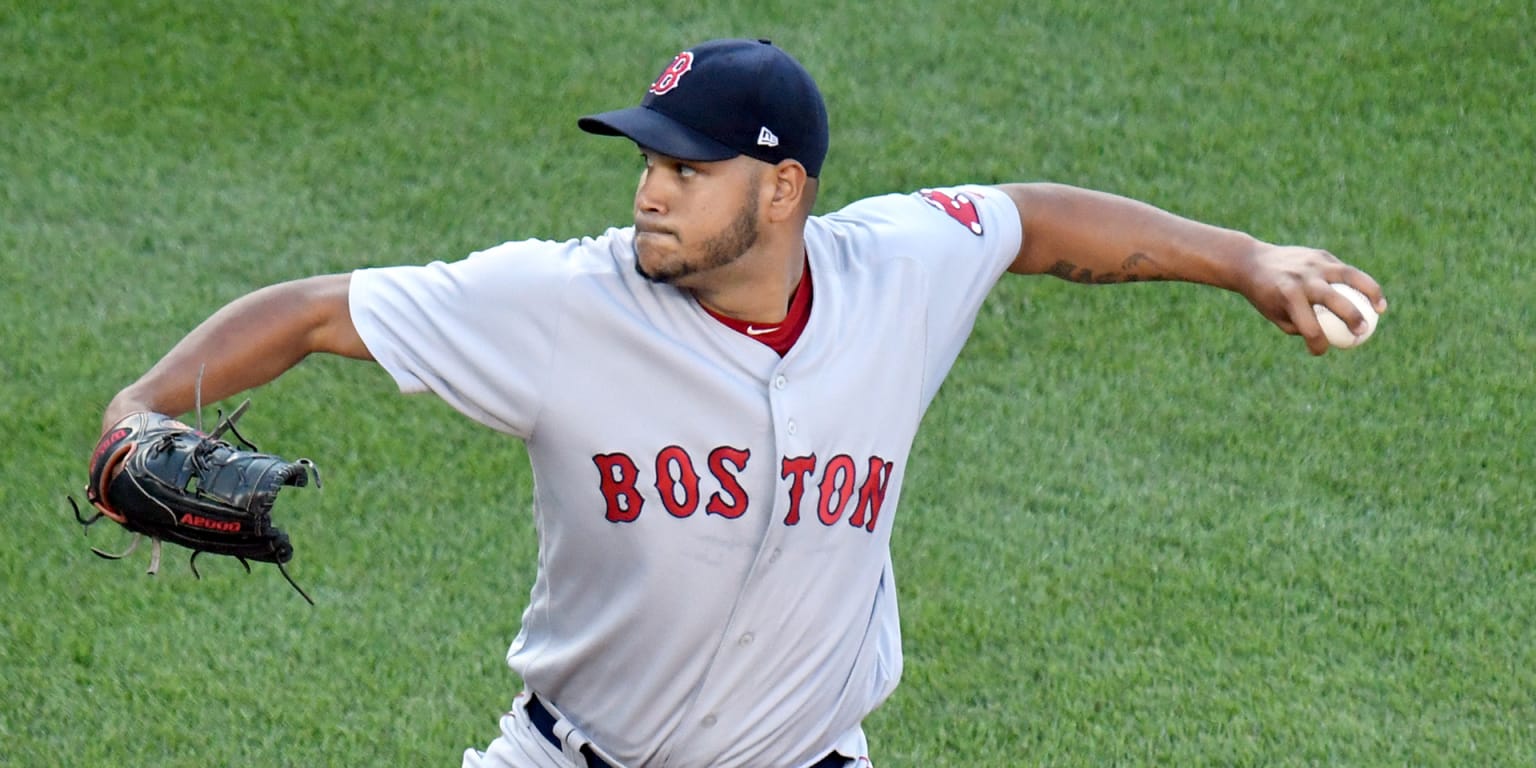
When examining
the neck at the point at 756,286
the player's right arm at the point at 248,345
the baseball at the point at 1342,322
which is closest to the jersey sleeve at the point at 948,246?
the neck at the point at 756,286

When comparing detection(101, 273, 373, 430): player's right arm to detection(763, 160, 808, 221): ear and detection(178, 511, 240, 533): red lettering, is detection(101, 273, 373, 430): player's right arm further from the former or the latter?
detection(763, 160, 808, 221): ear

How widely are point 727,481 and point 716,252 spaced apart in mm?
368

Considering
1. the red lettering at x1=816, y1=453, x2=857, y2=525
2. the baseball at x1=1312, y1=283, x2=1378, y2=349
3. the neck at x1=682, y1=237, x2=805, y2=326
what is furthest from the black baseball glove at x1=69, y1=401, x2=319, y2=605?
the baseball at x1=1312, y1=283, x2=1378, y2=349

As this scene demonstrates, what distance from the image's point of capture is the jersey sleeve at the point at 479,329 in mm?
3082

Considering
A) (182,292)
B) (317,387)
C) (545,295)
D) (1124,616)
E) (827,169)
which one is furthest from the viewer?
(827,169)

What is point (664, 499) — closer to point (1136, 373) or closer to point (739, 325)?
point (739, 325)

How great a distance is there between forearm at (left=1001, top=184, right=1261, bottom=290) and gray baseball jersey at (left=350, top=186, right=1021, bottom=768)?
0.16 m

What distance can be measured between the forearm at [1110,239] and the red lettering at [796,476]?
0.70 meters

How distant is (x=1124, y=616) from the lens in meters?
5.43

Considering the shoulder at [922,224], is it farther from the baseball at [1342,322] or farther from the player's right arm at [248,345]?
the player's right arm at [248,345]

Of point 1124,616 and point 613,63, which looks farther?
point 613,63

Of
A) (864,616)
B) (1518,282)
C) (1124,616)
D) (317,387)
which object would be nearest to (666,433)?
(864,616)

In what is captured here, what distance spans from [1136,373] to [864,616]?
3305 millimetres

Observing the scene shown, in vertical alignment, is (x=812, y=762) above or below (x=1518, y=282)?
above
